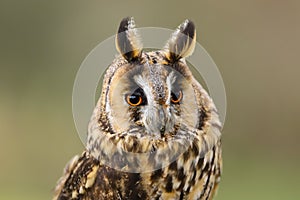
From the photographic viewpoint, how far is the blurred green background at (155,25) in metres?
7.53

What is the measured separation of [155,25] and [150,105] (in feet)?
16.3

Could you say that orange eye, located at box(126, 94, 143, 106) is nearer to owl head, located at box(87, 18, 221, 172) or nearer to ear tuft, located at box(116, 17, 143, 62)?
owl head, located at box(87, 18, 221, 172)

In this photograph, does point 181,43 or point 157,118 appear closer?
point 157,118

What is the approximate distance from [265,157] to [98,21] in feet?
6.24

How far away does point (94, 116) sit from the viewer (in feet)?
10.5

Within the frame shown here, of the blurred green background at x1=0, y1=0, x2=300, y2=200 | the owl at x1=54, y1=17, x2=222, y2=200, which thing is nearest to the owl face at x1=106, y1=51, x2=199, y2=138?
the owl at x1=54, y1=17, x2=222, y2=200

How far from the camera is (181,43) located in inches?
122

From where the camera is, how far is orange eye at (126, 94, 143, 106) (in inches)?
117

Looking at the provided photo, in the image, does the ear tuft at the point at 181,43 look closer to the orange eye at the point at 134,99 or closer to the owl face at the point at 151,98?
the owl face at the point at 151,98

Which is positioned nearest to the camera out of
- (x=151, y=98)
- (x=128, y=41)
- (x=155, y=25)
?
(x=151, y=98)

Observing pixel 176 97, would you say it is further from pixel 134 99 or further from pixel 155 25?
pixel 155 25

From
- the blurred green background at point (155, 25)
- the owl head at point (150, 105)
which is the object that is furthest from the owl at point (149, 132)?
the blurred green background at point (155, 25)

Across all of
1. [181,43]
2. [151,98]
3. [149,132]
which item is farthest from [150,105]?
[181,43]

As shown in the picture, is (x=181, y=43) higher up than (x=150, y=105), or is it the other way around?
(x=181, y=43)
